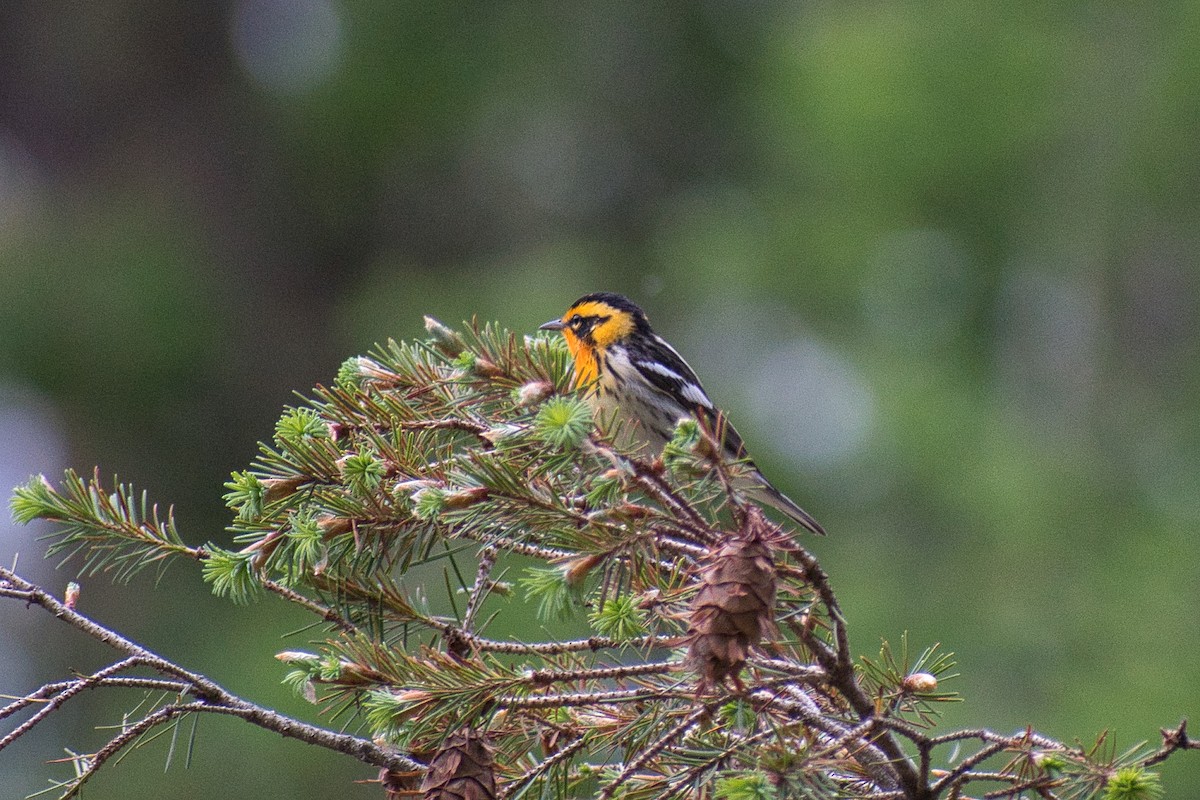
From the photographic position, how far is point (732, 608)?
1553 mm

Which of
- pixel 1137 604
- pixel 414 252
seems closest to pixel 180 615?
pixel 414 252

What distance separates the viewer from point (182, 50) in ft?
39.1

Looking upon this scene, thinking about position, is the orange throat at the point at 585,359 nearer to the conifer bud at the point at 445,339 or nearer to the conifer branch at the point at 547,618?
the conifer bud at the point at 445,339

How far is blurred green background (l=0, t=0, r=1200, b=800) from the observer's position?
8.11 m

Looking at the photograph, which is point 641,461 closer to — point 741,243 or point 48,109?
point 741,243

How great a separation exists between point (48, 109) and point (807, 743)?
464 inches

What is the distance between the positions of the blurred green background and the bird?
3.67 m

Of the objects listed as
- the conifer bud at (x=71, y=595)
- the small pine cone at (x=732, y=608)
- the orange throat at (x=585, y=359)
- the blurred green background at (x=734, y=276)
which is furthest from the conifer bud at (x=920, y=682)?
the blurred green background at (x=734, y=276)

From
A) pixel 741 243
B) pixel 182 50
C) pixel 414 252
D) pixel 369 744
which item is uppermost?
pixel 182 50

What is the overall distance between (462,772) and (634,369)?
232cm

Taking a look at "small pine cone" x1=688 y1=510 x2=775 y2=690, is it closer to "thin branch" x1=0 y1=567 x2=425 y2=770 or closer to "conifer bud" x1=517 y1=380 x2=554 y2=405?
"conifer bud" x1=517 y1=380 x2=554 y2=405

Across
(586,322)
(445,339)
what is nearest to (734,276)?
(586,322)

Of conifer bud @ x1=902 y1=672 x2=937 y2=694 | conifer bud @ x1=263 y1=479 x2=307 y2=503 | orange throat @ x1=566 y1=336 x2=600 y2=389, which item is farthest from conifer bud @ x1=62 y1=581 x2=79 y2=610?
orange throat @ x1=566 y1=336 x2=600 y2=389

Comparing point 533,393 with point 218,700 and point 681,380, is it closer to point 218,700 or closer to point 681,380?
point 218,700
